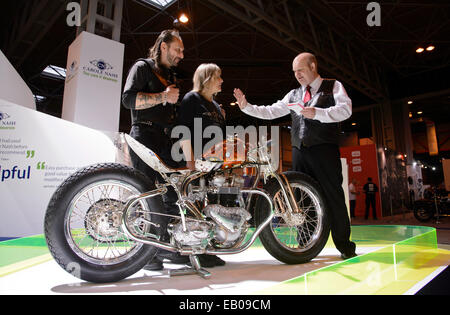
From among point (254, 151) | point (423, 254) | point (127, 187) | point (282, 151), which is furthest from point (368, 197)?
point (127, 187)

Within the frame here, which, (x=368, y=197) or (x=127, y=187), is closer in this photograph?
(x=127, y=187)

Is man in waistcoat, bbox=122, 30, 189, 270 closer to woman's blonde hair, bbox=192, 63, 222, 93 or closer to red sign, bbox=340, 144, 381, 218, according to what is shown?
woman's blonde hair, bbox=192, 63, 222, 93

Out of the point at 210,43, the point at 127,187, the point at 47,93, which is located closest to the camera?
the point at 127,187

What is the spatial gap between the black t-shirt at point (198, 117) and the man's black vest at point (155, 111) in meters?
0.08

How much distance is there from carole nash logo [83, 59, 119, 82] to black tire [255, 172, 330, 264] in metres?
3.82

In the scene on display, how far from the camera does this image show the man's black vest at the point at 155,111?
2068 millimetres

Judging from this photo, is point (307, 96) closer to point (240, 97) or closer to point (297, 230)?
point (240, 97)

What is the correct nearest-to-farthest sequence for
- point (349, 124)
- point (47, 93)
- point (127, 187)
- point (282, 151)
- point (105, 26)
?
point (127, 187) → point (105, 26) → point (47, 93) → point (282, 151) → point (349, 124)

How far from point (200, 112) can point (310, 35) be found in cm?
847

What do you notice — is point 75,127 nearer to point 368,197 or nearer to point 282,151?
point 368,197

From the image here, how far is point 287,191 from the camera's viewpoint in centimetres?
211

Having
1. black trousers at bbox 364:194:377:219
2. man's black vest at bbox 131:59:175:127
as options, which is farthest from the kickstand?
black trousers at bbox 364:194:377:219

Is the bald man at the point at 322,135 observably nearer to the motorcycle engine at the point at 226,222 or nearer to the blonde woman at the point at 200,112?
the blonde woman at the point at 200,112

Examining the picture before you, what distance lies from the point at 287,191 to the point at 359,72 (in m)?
10.4
